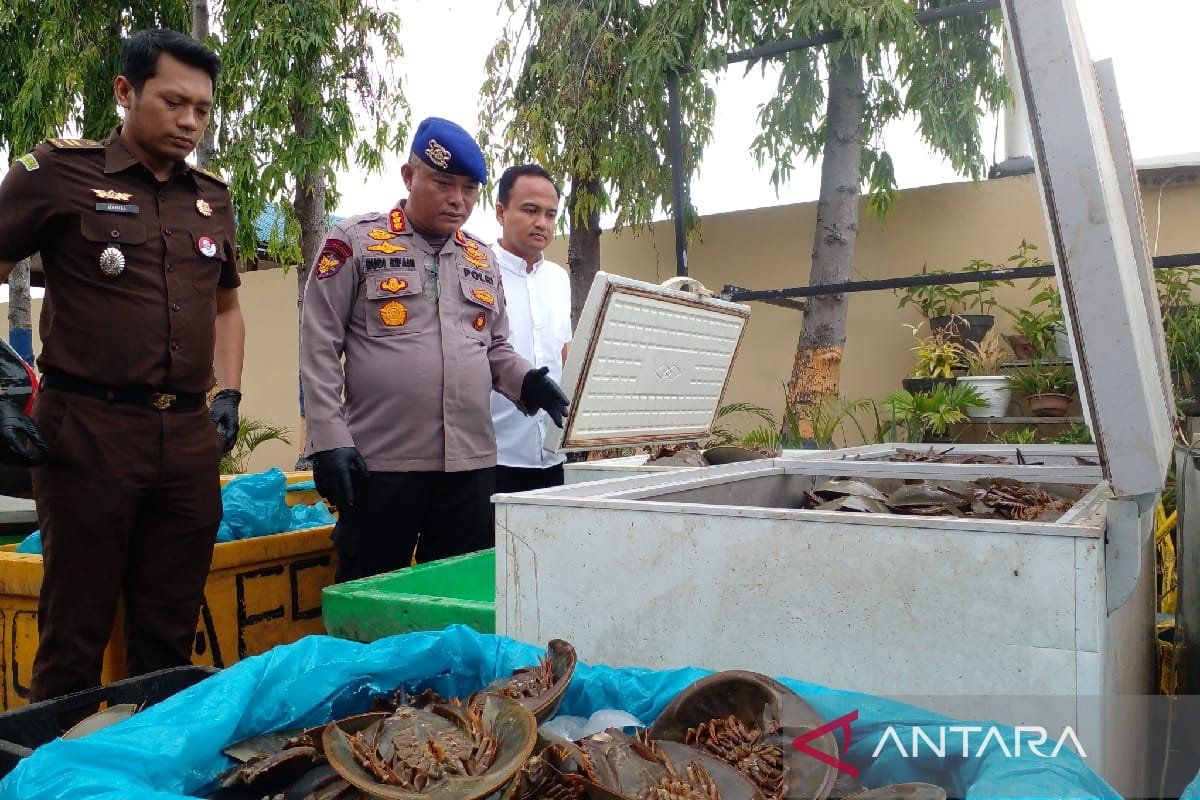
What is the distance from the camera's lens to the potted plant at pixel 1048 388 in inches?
241

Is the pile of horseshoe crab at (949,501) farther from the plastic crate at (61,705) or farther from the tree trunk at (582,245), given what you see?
the tree trunk at (582,245)

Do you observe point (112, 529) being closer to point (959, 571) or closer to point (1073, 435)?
point (959, 571)

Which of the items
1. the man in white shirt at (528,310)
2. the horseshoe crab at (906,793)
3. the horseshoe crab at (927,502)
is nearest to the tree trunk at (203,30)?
the man in white shirt at (528,310)

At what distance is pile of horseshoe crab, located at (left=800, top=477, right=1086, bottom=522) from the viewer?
2139mm

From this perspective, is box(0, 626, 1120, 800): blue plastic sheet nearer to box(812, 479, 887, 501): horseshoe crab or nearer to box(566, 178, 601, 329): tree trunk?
box(812, 479, 887, 501): horseshoe crab

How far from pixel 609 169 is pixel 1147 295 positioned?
5029 millimetres

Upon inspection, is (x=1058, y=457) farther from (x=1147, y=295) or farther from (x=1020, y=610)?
(x=1020, y=610)

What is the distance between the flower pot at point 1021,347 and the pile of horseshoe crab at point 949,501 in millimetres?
4226

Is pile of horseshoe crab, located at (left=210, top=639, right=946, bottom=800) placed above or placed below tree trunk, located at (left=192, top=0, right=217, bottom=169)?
below

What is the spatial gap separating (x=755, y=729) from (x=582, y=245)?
6558mm

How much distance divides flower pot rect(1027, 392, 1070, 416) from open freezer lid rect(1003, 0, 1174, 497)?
5.10 metres

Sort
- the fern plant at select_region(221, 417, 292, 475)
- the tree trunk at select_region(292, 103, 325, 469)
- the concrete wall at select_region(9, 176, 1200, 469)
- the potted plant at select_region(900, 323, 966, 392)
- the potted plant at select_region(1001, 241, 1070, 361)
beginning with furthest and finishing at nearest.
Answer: the fern plant at select_region(221, 417, 292, 475) < the tree trunk at select_region(292, 103, 325, 469) < the concrete wall at select_region(9, 176, 1200, 469) < the potted plant at select_region(900, 323, 966, 392) < the potted plant at select_region(1001, 241, 1070, 361)

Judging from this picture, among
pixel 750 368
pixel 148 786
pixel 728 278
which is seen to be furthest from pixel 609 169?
pixel 148 786

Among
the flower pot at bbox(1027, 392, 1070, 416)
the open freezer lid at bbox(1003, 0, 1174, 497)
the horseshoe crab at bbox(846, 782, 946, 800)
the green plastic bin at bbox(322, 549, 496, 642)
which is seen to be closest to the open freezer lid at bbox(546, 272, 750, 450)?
the green plastic bin at bbox(322, 549, 496, 642)
